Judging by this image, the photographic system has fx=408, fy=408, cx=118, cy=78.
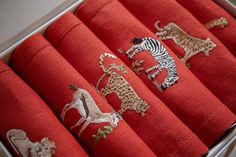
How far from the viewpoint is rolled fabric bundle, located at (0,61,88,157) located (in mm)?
717

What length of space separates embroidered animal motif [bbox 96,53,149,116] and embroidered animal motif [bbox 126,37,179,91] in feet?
0.18

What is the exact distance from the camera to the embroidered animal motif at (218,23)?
88cm

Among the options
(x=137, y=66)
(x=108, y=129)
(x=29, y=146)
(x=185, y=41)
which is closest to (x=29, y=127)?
(x=29, y=146)

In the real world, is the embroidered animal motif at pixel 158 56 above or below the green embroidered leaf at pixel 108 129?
above

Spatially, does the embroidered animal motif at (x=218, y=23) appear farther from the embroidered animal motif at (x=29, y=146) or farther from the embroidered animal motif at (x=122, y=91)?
the embroidered animal motif at (x=29, y=146)

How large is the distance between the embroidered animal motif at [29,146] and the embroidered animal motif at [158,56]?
0.24 metres

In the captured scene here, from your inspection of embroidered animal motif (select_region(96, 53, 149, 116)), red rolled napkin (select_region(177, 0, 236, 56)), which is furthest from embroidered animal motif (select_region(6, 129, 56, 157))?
red rolled napkin (select_region(177, 0, 236, 56))

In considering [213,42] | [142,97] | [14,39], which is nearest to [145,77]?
[142,97]

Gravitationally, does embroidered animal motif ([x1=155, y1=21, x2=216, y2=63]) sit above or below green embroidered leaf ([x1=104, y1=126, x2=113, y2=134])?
above

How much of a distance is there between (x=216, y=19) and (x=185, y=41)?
9 cm

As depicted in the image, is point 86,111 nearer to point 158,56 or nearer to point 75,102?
point 75,102

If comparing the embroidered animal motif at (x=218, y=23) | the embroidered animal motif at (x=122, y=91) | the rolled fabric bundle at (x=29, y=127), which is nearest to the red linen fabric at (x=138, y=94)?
the embroidered animal motif at (x=122, y=91)

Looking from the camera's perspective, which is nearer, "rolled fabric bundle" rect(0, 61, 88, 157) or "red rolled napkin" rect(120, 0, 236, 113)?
"rolled fabric bundle" rect(0, 61, 88, 157)

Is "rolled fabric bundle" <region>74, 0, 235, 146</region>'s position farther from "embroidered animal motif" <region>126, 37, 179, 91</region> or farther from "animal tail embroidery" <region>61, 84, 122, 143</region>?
"animal tail embroidery" <region>61, 84, 122, 143</region>
